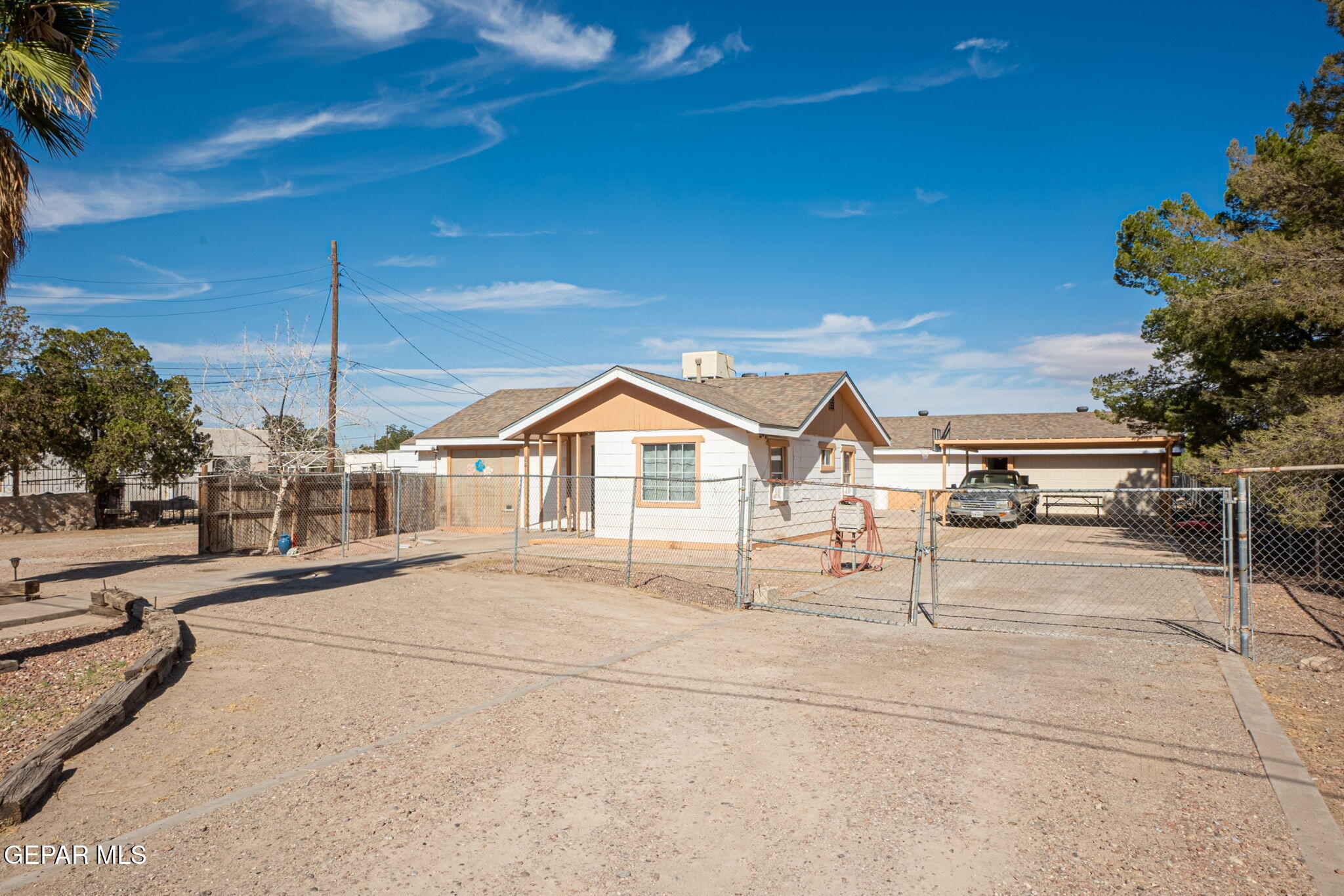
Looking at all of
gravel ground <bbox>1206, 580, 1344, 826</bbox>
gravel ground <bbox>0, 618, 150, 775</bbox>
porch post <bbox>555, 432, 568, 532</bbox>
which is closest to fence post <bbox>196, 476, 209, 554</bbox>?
porch post <bbox>555, 432, 568, 532</bbox>

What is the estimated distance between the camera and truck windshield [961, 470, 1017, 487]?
27.0m

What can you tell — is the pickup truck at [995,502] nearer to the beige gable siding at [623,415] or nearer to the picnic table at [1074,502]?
the picnic table at [1074,502]

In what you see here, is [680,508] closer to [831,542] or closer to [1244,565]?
[831,542]

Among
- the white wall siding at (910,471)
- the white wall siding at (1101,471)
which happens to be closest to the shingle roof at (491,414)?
the white wall siding at (910,471)

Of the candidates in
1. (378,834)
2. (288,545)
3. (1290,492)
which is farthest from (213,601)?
(1290,492)

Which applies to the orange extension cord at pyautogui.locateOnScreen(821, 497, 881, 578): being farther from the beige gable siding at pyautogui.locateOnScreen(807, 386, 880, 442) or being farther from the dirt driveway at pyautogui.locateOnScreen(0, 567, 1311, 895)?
the dirt driveway at pyautogui.locateOnScreen(0, 567, 1311, 895)

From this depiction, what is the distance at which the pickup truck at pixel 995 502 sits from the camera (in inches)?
930

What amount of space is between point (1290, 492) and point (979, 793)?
29.2 feet

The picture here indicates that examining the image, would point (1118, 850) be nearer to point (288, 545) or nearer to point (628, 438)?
point (628, 438)

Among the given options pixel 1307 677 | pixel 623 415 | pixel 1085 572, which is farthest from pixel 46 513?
pixel 1307 677

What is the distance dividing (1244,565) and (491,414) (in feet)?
71.1

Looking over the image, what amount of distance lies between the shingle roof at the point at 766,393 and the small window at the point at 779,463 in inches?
29.3

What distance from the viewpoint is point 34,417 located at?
78.4ft

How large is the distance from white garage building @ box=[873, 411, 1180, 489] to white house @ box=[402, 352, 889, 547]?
32.9 feet
